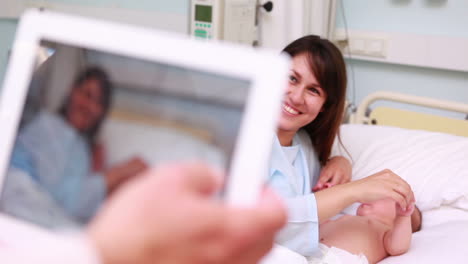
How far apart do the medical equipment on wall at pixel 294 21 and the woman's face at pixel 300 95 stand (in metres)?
0.80

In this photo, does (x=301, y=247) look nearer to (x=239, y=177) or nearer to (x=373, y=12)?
(x=239, y=177)

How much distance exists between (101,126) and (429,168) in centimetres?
148

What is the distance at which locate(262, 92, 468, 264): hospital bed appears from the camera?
1533 millimetres

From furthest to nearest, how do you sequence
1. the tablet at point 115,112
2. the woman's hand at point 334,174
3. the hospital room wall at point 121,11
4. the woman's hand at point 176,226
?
the hospital room wall at point 121,11 < the woman's hand at point 334,174 < the tablet at point 115,112 < the woman's hand at point 176,226

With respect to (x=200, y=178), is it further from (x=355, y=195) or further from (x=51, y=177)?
(x=355, y=195)

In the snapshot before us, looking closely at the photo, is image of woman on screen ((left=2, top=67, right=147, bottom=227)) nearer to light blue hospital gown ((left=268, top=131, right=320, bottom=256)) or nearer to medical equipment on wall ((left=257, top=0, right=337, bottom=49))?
light blue hospital gown ((left=268, top=131, right=320, bottom=256))

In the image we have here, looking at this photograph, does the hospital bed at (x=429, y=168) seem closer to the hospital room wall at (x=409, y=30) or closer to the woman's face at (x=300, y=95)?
the hospital room wall at (x=409, y=30)

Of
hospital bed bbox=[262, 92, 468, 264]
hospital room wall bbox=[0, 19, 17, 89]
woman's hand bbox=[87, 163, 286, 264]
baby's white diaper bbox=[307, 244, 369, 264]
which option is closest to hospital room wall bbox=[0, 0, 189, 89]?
hospital room wall bbox=[0, 19, 17, 89]

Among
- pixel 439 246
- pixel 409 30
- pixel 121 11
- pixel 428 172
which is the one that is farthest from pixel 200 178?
pixel 121 11

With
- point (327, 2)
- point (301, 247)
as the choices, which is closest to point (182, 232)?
point (301, 247)

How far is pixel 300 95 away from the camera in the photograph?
1538mm

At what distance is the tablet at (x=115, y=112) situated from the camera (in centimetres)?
57

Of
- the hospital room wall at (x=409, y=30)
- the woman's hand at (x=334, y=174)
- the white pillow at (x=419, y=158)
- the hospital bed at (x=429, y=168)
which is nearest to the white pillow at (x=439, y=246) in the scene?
the hospital bed at (x=429, y=168)

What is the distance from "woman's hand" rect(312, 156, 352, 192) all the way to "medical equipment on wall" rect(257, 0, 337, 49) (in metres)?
0.77
